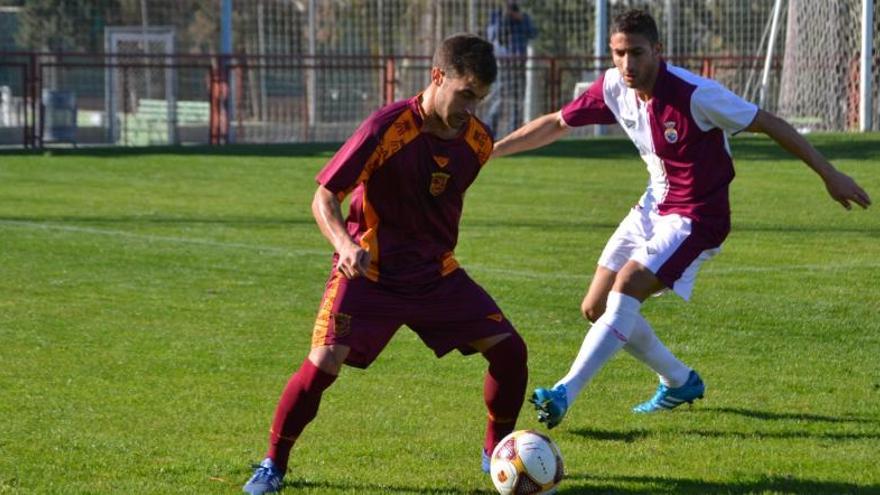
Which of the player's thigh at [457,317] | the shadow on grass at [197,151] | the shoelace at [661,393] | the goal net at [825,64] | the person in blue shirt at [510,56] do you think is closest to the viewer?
the player's thigh at [457,317]

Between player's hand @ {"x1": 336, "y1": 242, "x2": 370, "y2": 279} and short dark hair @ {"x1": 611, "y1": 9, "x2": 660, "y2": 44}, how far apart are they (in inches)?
73.0

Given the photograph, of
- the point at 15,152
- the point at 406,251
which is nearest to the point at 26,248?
the point at 406,251

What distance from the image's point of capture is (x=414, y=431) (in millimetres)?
6691

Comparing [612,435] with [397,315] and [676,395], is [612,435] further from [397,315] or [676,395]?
[397,315]

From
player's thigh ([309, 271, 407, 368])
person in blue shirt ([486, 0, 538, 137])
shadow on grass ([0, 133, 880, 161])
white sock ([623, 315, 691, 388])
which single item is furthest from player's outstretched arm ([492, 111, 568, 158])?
person in blue shirt ([486, 0, 538, 137])

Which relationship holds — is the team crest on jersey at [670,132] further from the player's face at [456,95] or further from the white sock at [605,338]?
the player's face at [456,95]

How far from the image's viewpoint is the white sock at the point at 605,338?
6.43 metres

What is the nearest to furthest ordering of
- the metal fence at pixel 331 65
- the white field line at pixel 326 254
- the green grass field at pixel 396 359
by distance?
1. the green grass field at pixel 396 359
2. the white field line at pixel 326 254
3. the metal fence at pixel 331 65

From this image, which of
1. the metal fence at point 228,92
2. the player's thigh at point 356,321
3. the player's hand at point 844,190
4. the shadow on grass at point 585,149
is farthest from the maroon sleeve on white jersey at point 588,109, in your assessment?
the metal fence at point 228,92

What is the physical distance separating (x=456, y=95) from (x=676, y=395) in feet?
7.51

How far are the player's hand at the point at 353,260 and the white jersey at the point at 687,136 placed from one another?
78.9 inches

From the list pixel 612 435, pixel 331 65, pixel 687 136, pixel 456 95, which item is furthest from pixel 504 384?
pixel 331 65

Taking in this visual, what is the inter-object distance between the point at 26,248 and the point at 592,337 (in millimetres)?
7806

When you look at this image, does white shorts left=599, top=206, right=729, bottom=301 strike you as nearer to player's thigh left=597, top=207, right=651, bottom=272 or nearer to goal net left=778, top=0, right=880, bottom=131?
player's thigh left=597, top=207, right=651, bottom=272
